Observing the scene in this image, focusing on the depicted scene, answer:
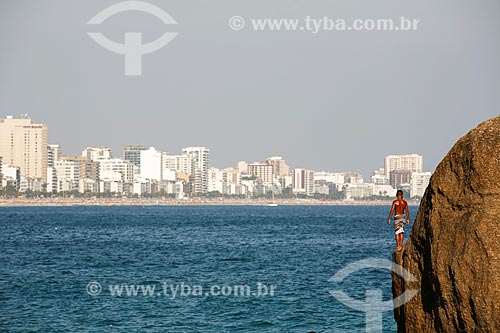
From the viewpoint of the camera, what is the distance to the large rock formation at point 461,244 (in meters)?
10.5

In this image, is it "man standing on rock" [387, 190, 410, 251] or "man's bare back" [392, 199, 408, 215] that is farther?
"man's bare back" [392, 199, 408, 215]

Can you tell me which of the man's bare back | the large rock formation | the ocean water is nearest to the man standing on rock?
the man's bare back

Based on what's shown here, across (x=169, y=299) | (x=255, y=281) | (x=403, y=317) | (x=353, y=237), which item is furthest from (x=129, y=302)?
(x=353, y=237)

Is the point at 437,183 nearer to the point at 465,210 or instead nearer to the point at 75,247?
the point at 465,210

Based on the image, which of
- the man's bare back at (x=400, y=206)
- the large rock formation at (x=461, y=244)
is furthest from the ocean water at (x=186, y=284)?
the large rock formation at (x=461, y=244)

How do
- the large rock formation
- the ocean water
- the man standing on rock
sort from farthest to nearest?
the ocean water
the man standing on rock
the large rock formation

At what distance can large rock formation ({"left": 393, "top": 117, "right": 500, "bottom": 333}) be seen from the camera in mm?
10477

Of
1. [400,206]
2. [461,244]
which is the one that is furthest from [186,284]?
[461,244]

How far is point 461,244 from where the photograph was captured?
426 inches

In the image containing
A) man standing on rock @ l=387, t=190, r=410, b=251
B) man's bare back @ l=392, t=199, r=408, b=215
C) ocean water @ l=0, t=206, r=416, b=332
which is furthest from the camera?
ocean water @ l=0, t=206, r=416, b=332

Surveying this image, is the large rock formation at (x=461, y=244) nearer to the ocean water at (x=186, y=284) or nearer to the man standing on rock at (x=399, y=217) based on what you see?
the man standing on rock at (x=399, y=217)

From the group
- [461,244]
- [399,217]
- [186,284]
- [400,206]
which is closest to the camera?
[461,244]

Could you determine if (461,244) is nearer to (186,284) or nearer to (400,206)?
(400,206)

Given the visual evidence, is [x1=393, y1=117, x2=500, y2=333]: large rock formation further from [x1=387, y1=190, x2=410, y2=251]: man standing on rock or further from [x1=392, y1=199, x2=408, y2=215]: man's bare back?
[x1=392, y1=199, x2=408, y2=215]: man's bare back
